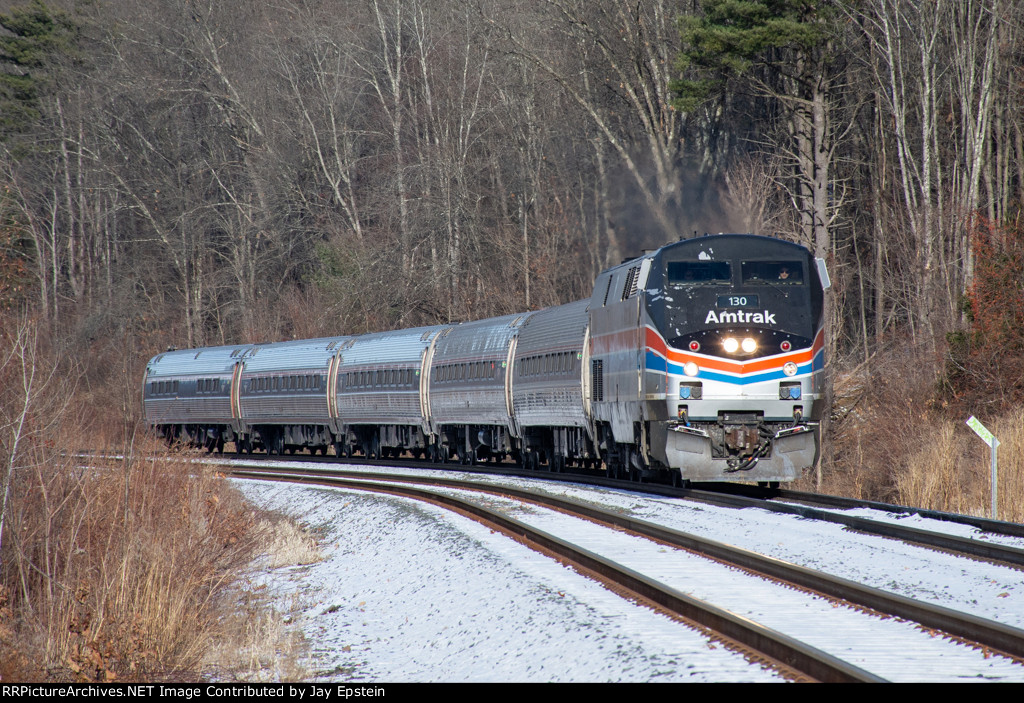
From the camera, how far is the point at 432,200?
4247 centimetres

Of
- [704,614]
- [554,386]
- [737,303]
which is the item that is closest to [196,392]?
[554,386]

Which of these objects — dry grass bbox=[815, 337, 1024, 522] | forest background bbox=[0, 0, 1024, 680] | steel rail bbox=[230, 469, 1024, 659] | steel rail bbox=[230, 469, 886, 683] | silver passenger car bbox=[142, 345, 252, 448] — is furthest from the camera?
silver passenger car bbox=[142, 345, 252, 448]

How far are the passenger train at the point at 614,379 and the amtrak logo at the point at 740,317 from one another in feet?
0.06

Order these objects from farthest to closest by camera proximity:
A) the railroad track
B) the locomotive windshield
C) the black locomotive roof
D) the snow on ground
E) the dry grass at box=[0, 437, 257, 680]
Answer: the black locomotive roof
the locomotive windshield
the railroad track
the dry grass at box=[0, 437, 257, 680]
the snow on ground

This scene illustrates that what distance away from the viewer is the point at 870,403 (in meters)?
24.1

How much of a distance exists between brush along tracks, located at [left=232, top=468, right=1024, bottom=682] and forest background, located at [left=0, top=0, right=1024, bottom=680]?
3635mm

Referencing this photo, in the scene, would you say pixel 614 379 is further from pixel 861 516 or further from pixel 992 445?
pixel 992 445

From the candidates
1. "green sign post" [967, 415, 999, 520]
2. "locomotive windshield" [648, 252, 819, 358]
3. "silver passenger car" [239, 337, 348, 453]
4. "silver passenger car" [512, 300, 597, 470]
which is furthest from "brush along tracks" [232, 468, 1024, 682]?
"silver passenger car" [239, 337, 348, 453]

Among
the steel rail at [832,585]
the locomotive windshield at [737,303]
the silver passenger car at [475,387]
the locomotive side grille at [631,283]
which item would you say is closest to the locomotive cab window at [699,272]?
the locomotive windshield at [737,303]

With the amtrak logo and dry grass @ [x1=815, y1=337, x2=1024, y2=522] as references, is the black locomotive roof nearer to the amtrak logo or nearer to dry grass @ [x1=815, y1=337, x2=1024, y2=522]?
the amtrak logo

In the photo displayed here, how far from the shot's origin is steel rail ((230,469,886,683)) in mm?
6523

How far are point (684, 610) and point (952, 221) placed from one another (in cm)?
2122
